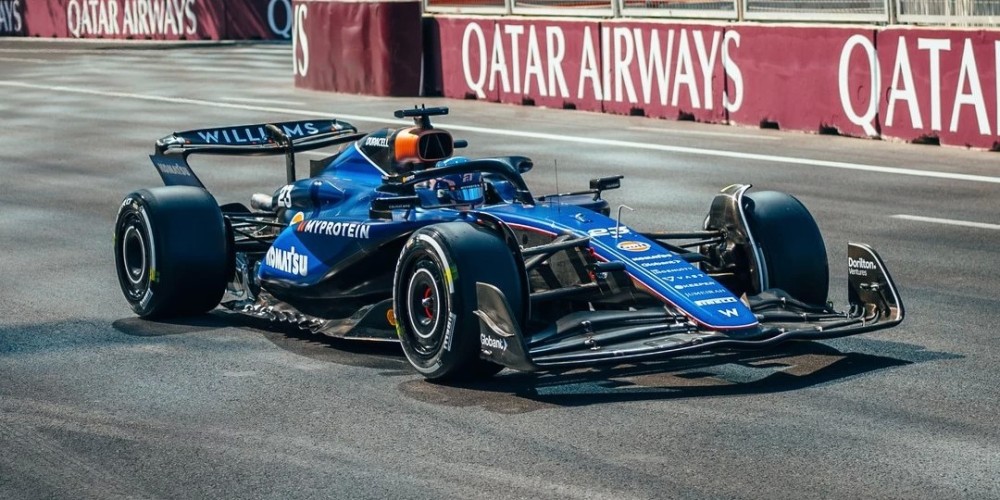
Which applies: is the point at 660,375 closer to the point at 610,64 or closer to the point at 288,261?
the point at 288,261

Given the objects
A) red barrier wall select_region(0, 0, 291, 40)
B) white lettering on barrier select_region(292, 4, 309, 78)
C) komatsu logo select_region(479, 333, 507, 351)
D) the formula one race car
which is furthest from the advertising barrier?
red barrier wall select_region(0, 0, 291, 40)

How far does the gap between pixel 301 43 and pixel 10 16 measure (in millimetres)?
28549

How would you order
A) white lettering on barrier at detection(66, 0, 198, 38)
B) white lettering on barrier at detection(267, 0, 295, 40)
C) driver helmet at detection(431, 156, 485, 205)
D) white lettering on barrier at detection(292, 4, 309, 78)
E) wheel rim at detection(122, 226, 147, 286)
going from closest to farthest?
driver helmet at detection(431, 156, 485, 205)
wheel rim at detection(122, 226, 147, 286)
white lettering on barrier at detection(292, 4, 309, 78)
white lettering on barrier at detection(267, 0, 295, 40)
white lettering on barrier at detection(66, 0, 198, 38)

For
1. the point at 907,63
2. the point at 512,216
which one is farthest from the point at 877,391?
the point at 907,63

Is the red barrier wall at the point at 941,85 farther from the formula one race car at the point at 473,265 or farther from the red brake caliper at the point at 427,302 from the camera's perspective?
the red brake caliper at the point at 427,302

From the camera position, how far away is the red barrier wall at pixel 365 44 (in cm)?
2628

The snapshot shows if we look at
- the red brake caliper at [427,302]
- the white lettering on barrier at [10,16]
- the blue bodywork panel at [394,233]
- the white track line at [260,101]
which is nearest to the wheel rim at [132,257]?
the blue bodywork panel at [394,233]

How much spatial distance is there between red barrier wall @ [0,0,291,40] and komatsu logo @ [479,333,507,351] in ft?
128

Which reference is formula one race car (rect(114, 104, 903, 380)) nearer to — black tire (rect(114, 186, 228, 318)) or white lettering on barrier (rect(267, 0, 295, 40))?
black tire (rect(114, 186, 228, 318))

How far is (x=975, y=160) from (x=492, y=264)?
34.0ft

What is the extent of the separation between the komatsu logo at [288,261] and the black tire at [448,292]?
1.30 meters

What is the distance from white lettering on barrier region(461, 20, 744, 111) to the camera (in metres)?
21.0

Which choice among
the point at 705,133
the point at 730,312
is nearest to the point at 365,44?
the point at 705,133

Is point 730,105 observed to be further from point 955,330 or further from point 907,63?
point 955,330
